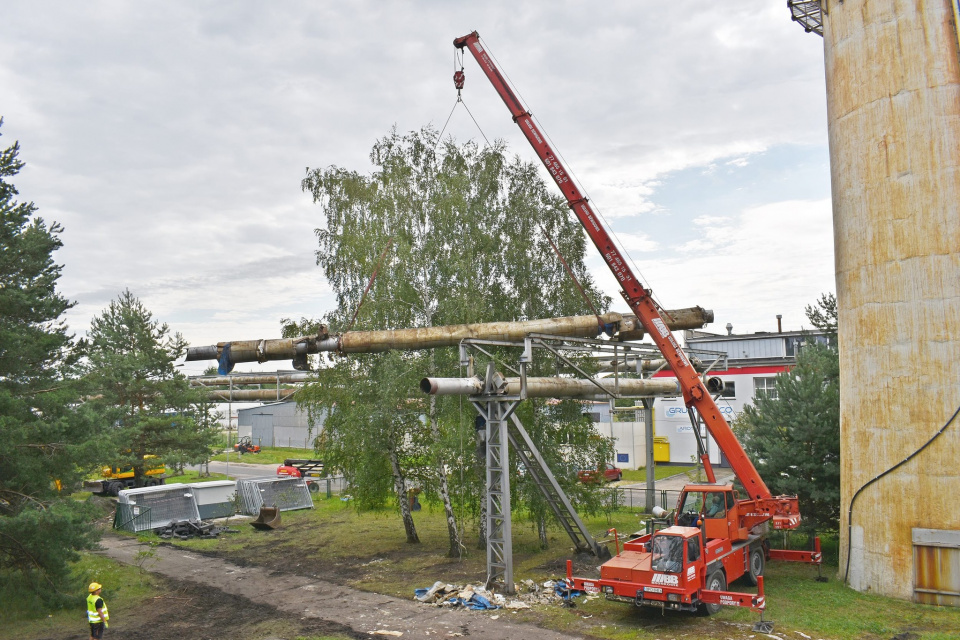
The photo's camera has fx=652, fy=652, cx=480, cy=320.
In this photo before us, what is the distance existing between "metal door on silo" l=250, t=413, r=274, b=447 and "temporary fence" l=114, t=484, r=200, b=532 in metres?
36.3

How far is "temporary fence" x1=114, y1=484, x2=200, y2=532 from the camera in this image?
25484 mm

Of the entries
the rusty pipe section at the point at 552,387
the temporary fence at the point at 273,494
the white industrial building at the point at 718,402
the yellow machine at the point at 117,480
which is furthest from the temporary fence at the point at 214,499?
the rusty pipe section at the point at 552,387

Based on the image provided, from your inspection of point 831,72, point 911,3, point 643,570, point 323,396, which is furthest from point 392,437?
point 911,3

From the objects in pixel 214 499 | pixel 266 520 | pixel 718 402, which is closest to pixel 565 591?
pixel 266 520

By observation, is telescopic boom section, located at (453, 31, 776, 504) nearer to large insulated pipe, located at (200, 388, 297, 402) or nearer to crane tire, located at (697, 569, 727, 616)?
crane tire, located at (697, 569, 727, 616)

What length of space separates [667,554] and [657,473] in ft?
91.5

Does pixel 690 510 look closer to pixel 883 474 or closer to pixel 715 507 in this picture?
pixel 715 507

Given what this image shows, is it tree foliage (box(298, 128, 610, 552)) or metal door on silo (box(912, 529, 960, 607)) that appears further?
tree foliage (box(298, 128, 610, 552))

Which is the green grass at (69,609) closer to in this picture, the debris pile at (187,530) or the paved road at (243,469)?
the debris pile at (187,530)

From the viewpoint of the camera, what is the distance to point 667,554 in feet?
42.2

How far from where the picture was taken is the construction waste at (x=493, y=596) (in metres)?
14.4

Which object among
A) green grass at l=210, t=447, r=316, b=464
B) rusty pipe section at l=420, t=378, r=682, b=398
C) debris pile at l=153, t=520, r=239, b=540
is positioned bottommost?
green grass at l=210, t=447, r=316, b=464

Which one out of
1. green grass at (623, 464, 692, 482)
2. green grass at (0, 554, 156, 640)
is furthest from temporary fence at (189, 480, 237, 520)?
green grass at (623, 464, 692, 482)

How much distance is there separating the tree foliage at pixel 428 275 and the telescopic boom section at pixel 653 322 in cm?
409
